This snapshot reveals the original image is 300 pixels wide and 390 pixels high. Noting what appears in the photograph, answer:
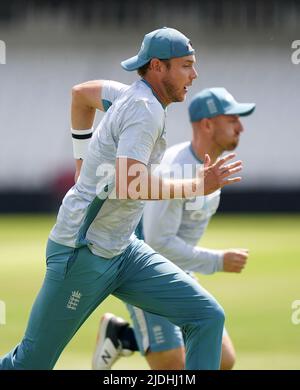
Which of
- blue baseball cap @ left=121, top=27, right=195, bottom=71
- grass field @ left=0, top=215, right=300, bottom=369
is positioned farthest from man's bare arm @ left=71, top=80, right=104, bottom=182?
grass field @ left=0, top=215, right=300, bottom=369

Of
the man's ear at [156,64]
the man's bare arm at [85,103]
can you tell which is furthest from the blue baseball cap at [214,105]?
the man's ear at [156,64]

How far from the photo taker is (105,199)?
5.96 meters

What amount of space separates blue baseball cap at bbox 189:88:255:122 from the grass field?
6.93ft

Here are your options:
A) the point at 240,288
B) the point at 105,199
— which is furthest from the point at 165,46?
the point at 240,288

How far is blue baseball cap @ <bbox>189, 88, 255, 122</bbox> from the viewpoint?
7848mm

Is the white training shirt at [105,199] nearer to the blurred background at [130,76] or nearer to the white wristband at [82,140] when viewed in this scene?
the white wristband at [82,140]

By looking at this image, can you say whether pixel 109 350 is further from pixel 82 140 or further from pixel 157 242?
pixel 82 140

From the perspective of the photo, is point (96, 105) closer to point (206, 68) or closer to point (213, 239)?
point (213, 239)

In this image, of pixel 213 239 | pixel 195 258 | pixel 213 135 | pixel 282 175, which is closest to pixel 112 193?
pixel 195 258

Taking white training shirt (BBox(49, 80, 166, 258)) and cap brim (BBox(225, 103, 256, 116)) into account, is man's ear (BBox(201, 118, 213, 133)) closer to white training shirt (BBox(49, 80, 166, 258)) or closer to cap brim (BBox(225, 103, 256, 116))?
cap brim (BBox(225, 103, 256, 116))

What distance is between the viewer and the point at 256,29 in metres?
34.6

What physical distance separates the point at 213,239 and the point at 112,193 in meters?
15.0

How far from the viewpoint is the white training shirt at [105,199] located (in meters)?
5.78

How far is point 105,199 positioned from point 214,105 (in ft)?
7.27
